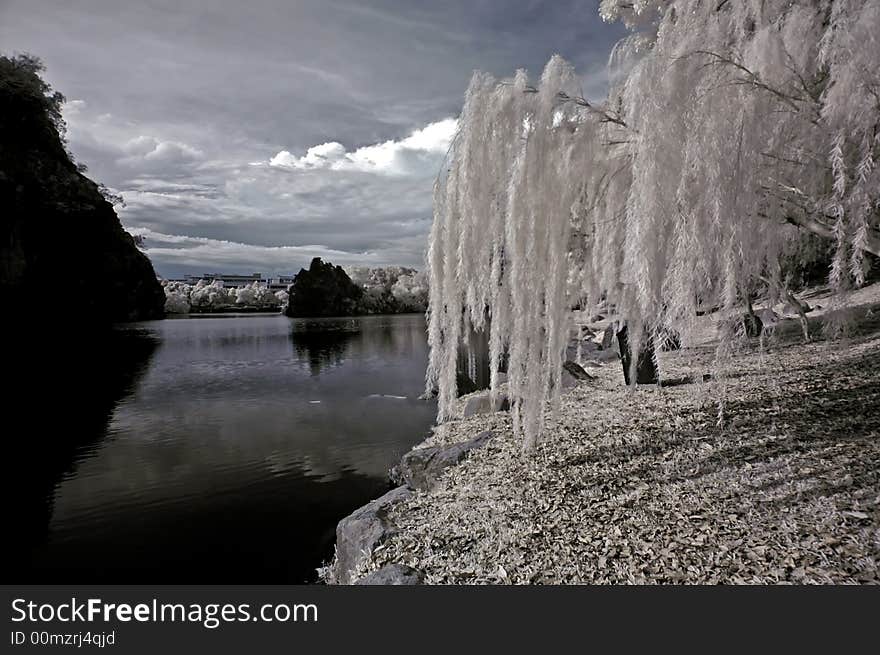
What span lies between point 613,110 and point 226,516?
250 inches

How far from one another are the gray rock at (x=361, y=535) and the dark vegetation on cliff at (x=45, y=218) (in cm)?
3763

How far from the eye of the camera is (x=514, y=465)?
176 inches

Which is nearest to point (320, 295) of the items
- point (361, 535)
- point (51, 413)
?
point (51, 413)

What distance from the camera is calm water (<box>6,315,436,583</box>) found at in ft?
15.4

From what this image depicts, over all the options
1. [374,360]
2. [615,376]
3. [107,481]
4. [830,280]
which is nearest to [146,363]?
[374,360]

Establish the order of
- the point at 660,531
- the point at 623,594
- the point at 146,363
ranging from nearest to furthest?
the point at 623,594
the point at 660,531
the point at 146,363

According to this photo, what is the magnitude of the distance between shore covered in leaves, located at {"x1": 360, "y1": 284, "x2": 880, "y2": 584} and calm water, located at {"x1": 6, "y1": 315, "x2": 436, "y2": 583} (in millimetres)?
2062

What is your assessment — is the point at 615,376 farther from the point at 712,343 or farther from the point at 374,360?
the point at 374,360

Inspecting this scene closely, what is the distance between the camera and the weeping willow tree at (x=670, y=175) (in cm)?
249

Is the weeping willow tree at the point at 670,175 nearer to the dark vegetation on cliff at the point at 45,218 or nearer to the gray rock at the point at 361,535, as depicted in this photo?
the gray rock at the point at 361,535

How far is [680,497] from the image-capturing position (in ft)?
10.8

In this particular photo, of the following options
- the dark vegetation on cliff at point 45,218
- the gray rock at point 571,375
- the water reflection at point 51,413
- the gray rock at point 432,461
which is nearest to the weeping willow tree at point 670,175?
the gray rock at point 432,461

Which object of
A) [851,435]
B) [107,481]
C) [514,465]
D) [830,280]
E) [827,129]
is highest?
[827,129]

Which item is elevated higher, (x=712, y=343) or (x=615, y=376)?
(x=712, y=343)
